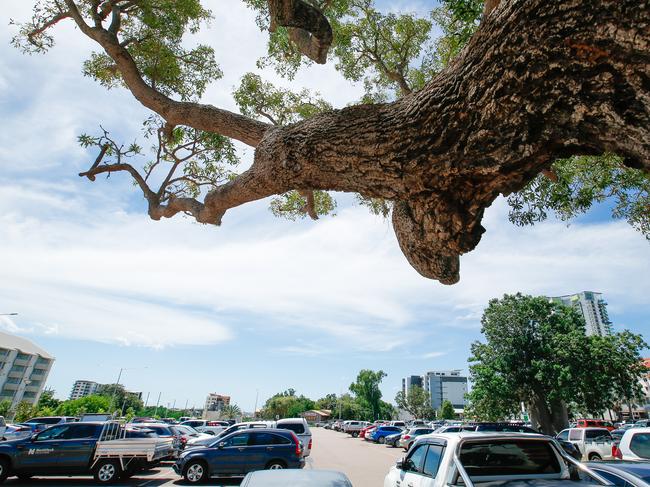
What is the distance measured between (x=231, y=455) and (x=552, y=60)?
1176cm

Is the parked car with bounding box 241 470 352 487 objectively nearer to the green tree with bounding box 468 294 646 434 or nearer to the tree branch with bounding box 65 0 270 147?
the tree branch with bounding box 65 0 270 147

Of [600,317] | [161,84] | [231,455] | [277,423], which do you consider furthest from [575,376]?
[600,317]

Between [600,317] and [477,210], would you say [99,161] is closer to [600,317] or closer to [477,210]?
[477,210]

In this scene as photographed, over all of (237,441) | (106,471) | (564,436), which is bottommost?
(106,471)

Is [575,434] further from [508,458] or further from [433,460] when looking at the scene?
[433,460]

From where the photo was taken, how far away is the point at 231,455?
10.8m

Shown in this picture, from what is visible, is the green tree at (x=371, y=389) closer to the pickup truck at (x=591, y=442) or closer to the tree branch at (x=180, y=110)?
the pickup truck at (x=591, y=442)

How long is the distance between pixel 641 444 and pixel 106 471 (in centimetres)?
1349

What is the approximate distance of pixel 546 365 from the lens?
21.4 meters

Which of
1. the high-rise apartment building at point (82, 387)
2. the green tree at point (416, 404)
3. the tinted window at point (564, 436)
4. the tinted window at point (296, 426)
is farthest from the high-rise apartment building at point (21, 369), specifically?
the high-rise apartment building at point (82, 387)

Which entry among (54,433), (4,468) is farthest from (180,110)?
(4,468)

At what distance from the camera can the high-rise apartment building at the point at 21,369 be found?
70375 millimetres

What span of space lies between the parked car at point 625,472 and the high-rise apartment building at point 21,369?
8880cm

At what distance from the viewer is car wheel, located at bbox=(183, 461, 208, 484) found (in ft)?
34.4
